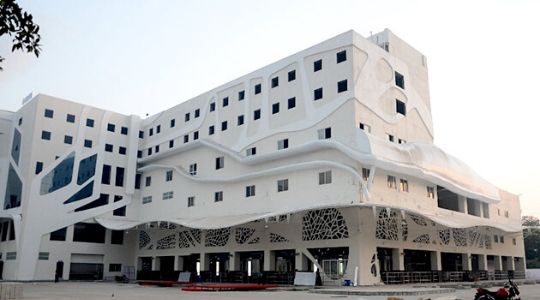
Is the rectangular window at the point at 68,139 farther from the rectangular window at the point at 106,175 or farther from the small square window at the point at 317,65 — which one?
the small square window at the point at 317,65

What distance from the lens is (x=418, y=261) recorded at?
34.0 m

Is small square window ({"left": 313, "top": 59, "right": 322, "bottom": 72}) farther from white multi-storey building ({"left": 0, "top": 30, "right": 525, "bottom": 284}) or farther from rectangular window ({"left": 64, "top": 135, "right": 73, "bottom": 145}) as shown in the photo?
rectangular window ({"left": 64, "top": 135, "right": 73, "bottom": 145})

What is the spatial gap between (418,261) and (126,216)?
2450cm

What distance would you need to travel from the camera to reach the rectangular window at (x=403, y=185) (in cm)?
3102

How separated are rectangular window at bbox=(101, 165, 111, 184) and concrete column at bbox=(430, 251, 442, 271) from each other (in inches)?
1058

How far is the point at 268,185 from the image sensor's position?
107 ft

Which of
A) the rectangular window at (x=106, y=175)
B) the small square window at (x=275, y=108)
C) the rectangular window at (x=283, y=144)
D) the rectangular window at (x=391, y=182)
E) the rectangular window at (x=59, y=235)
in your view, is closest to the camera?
the rectangular window at (x=391, y=182)

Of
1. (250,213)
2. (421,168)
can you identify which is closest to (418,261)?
(421,168)

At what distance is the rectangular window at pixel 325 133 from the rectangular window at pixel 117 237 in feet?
73.0

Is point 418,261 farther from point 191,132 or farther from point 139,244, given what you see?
point 139,244

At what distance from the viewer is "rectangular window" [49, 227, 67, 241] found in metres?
39.2

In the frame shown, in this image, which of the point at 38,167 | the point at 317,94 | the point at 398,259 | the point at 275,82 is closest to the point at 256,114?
the point at 275,82

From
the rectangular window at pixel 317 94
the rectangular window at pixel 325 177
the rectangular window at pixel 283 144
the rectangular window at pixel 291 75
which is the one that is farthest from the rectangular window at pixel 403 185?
the rectangular window at pixel 291 75

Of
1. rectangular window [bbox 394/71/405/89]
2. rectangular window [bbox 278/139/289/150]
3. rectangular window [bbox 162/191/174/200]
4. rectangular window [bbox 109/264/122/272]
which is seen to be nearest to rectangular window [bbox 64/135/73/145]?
rectangular window [bbox 162/191/174/200]
